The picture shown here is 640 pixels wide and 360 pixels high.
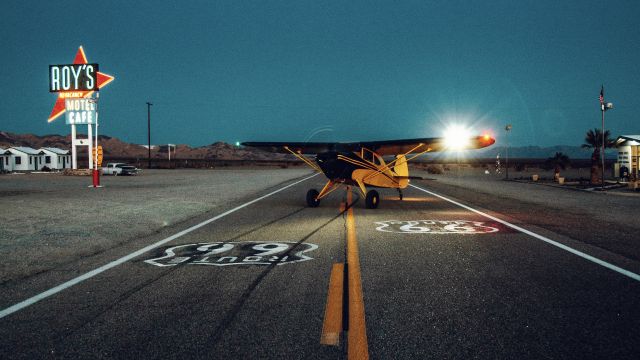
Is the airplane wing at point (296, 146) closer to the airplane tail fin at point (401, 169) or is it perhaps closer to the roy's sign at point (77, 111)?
the airplane tail fin at point (401, 169)

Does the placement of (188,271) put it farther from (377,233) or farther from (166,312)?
(377,233)

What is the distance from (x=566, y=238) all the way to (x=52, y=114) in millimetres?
51091

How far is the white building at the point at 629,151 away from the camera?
127 ft

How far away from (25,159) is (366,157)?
6280 centimetres

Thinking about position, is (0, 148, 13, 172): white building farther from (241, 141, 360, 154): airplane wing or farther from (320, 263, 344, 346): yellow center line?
(320, 263, 344, 346): yellow center line

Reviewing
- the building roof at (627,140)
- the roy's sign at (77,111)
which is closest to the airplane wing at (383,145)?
the building roof at (627,140)

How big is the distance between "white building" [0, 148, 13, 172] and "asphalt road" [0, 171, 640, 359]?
64088mm

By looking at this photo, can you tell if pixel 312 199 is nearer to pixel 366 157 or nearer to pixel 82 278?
pixel 366 157

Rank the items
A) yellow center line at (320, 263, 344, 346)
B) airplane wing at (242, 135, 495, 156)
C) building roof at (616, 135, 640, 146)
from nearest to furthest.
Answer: yellow center line at (320, 263, 344, 346), airplane wing at (242, 135, 495, 156), building roof at (616, 135, 640, 146)

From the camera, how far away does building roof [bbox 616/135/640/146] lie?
3916 cm

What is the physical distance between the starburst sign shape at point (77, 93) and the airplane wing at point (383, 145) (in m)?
29.1

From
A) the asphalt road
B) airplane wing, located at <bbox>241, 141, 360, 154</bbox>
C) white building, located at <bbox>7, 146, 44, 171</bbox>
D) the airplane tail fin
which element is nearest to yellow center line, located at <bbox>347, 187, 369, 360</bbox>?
the asphalt road

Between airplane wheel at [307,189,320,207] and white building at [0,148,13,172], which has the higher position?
white building at [0,148,13,172]

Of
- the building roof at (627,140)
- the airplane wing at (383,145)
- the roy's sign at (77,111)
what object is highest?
the roy's sign at (77,111)
